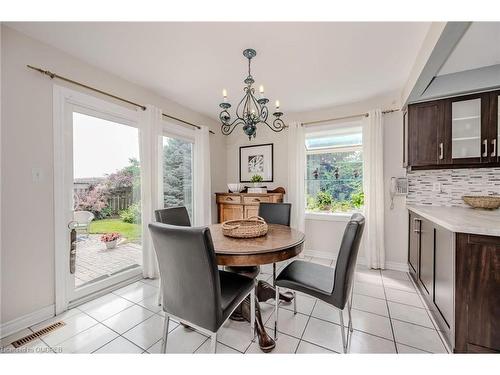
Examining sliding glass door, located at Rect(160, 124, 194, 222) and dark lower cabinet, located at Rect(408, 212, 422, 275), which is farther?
sliding glass door, located at Rect(160, 124, 194, 222)

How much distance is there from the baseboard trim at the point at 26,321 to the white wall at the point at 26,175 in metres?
0.03

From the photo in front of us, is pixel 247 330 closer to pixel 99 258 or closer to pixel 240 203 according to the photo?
pixel 99 258

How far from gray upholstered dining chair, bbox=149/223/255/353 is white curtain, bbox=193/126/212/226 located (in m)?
2.09

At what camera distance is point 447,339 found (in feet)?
4.95

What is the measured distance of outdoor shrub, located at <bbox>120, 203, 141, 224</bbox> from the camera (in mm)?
2545

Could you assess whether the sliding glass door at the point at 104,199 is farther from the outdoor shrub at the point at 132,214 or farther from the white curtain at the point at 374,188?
the white curtain at the point at 374,188

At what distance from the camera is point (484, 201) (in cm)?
209

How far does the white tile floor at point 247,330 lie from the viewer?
1.50 metres

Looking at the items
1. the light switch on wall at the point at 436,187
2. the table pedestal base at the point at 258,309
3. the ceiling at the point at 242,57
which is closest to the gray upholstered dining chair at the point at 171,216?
the table pedestal base at the point at 258,309

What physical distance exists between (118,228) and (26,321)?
40.3 inches

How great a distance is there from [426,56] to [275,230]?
1874 mm

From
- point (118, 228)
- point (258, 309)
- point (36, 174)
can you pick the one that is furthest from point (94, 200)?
point (258, 309)

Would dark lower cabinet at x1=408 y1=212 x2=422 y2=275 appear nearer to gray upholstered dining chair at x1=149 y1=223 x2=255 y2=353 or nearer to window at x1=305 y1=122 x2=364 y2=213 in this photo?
window at x1=305 y1=122 x2=364 y2=213

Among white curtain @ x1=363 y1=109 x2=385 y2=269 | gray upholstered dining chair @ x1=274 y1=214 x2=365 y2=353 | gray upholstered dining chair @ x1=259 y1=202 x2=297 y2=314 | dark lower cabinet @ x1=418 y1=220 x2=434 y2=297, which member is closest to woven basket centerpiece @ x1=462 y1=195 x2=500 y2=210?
dark lower cabinet @ x1=418 y1=220 x2=434 y2=297
